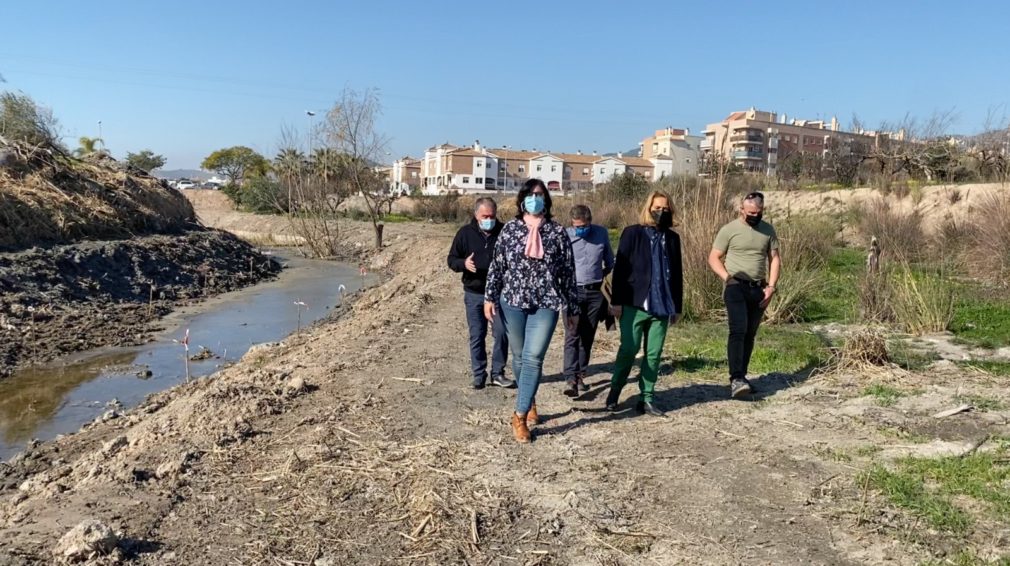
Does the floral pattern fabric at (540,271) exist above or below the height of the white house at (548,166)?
below

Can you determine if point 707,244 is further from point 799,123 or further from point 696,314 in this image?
point 799,123

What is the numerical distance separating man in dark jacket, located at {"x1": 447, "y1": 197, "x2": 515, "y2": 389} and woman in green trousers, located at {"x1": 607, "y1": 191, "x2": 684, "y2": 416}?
121 cm

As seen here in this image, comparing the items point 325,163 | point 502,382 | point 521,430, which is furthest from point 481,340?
point 325,163

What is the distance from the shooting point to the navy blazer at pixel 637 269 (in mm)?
5816

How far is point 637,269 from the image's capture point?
5844mm

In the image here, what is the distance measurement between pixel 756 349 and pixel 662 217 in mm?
3444

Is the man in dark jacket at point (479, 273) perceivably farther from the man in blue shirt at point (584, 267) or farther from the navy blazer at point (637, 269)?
the navy blazer at point (637, 269)

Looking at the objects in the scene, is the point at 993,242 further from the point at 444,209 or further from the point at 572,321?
the point at 444,209

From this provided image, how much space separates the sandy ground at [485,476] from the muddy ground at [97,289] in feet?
18.6

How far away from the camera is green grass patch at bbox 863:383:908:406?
6.34 meters

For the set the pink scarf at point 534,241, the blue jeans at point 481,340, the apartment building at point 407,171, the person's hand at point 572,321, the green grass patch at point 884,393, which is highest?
the apartment building at point 407,171

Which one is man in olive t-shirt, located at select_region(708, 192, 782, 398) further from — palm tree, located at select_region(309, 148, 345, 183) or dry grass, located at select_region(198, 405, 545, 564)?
palm tree, located at select_region(309, 148, 345, 183)

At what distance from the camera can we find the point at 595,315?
692 centimetres

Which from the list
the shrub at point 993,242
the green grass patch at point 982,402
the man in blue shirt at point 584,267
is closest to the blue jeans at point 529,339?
the man in blue shirt at point 584,267
